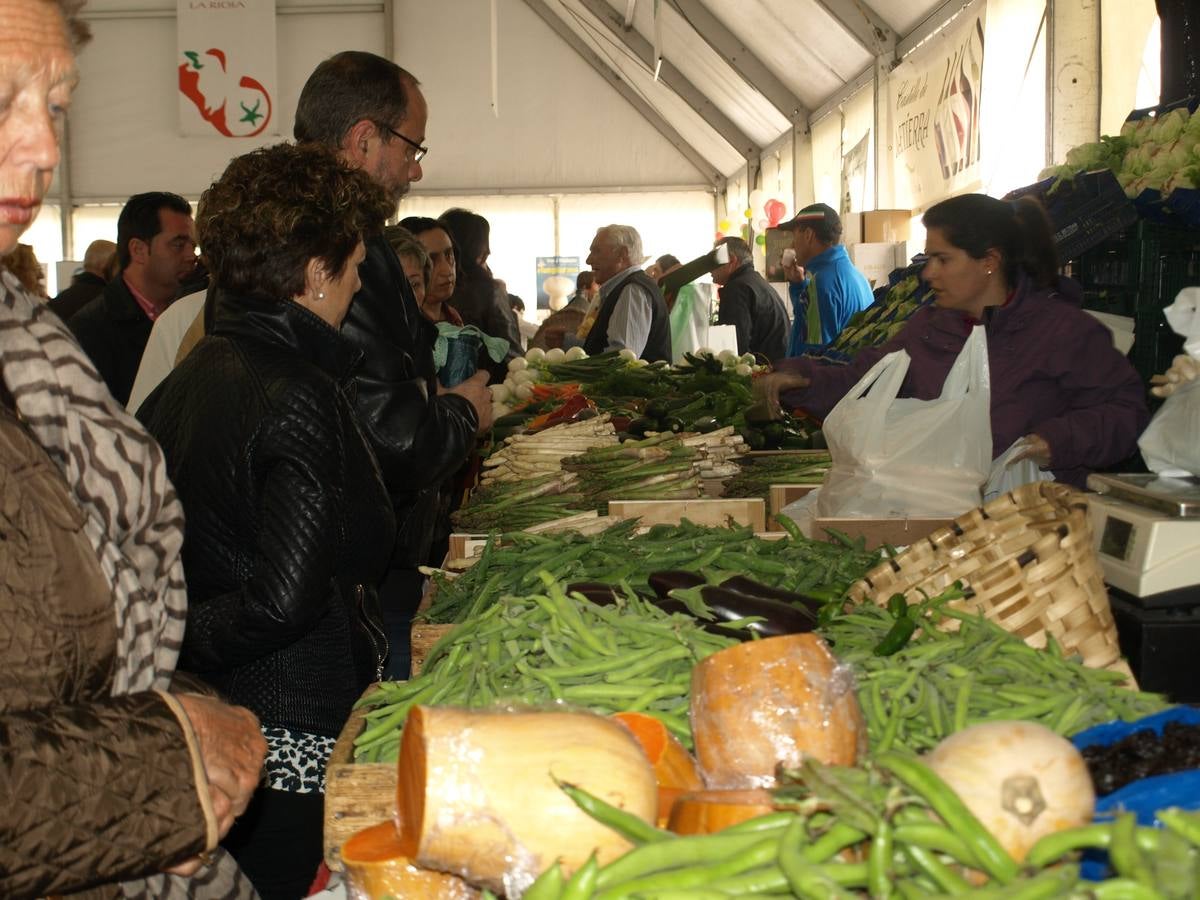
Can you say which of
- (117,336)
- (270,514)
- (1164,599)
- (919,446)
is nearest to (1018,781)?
(1164,599)

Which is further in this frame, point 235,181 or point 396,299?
point 396,299

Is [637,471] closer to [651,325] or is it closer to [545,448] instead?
[545,448]

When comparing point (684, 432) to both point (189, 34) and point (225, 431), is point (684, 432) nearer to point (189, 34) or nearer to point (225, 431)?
point (225, 431)

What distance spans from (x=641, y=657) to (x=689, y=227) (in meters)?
20.0

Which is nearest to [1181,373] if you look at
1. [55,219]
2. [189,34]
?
[189,34]

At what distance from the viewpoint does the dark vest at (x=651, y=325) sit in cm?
804

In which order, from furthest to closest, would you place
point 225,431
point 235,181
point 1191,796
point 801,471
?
point 801,471 → point 235,181 → point 225,431 → point 1191,796

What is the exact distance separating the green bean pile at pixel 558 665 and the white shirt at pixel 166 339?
81.5 inches

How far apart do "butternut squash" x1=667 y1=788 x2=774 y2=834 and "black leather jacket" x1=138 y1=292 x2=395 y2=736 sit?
1.34 m

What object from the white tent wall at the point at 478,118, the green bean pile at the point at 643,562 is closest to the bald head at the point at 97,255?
the green bean pile at the point at 643,562

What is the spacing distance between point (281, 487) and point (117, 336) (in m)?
3.05

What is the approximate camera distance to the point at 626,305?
7.93 meters

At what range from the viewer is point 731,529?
329cm

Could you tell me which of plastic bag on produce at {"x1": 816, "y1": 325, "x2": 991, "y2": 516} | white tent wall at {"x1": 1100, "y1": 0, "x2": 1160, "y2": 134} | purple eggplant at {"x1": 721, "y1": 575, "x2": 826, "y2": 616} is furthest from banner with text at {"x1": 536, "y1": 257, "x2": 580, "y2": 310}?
purple eggplant at {"x1": 721, "y1": 575, "x2": 826, "y2": 616}
